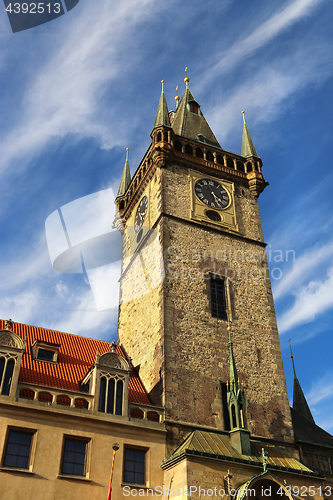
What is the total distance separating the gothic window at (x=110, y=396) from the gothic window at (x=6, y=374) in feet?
10.1

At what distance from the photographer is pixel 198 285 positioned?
856 inches

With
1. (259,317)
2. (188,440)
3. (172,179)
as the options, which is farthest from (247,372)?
(172,179)

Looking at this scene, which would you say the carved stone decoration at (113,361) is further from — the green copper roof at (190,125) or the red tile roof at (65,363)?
the green copper roof at (190,125)

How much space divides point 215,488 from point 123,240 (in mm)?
16566

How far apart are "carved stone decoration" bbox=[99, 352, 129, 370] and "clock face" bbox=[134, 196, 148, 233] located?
31.8 feet

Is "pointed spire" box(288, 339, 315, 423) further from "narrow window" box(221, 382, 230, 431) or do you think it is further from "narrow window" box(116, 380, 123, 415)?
"narrow window" box(116, 380, 123, 415)

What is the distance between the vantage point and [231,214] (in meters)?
25.3

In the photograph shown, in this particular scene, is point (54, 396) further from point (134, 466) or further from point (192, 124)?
point (192, 124)

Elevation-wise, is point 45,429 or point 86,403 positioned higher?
point 86,403

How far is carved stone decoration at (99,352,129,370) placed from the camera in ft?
58.6

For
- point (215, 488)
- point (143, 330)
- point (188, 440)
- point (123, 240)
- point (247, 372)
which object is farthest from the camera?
point (123, 240)

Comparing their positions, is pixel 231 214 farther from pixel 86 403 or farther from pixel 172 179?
pixel 86 403

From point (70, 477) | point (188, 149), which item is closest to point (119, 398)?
point (70, 477)

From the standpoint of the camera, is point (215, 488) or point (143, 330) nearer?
point (215, 488)
